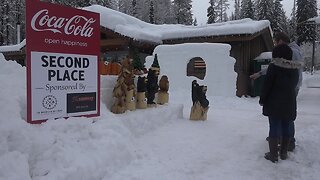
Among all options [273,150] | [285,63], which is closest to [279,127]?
[273,150]

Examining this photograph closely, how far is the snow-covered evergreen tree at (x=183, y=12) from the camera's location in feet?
149

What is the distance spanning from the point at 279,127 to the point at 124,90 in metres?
2.71

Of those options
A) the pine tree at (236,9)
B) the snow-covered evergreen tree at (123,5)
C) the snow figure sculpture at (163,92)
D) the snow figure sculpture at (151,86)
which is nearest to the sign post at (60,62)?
the snow figure sculpture at (151,86)

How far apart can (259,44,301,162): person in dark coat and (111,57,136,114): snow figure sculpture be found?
7.94 feet

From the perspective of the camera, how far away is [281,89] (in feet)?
15.5

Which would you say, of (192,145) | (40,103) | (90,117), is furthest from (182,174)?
(40,103)

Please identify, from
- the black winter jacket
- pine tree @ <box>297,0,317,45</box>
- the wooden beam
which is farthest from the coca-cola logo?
pine tree @ <box>297,0,317,45</box>

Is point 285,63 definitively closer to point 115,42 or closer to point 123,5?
point 115,42

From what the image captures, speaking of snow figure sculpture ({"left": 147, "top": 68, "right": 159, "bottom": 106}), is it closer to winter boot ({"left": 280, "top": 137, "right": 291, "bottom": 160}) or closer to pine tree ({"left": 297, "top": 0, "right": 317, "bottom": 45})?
winter boot ({"left": 280, "top": 137, "right": 291, "bottom": 160})

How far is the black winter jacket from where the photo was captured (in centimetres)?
471

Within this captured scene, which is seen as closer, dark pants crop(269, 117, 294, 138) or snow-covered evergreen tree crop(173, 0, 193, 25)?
dark pants crop(269, 117, 294, 138)

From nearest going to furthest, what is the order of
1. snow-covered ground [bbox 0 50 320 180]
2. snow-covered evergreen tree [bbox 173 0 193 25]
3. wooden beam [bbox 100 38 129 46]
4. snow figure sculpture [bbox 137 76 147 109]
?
snow-covered ground [bbox 0 50 320 180] < snow figure sculpture [bbox 137 76 147 109] < wooden beam [bbox 100 38 129 46] < snow-covered evergreen tree [bbox 173 0 193 25]

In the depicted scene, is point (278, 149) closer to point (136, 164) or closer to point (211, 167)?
point (211, 167)

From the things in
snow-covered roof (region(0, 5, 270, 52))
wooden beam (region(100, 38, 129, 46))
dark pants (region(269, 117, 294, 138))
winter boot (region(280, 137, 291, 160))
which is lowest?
winter boot (region(280, 137, 291, 160))
